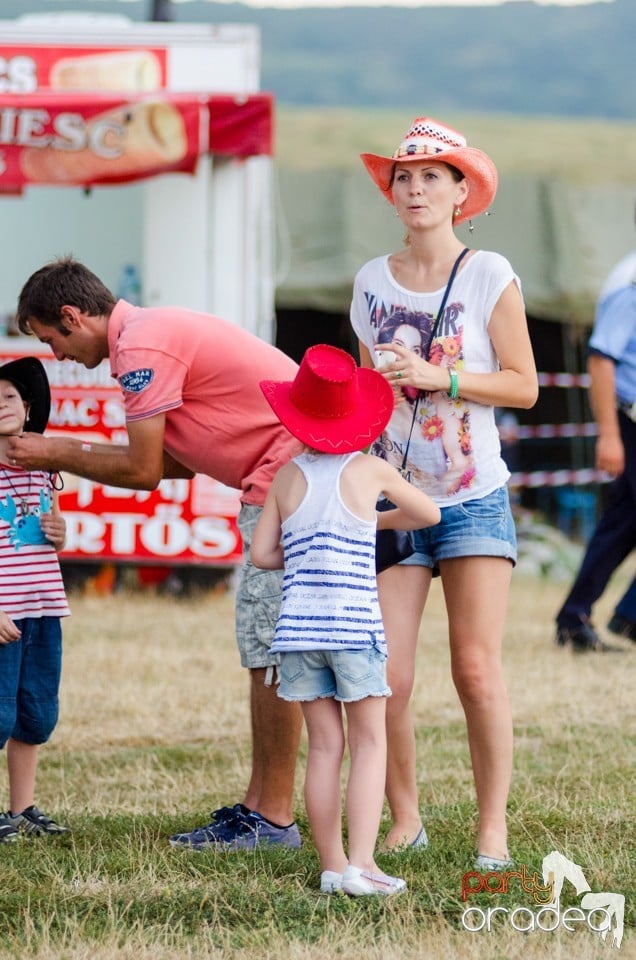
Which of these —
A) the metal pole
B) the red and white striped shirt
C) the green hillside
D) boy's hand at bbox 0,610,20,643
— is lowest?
boy's hand at bbox 0,610,20,643

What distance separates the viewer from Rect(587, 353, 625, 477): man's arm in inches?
277

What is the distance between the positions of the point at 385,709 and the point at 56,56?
6.18 m

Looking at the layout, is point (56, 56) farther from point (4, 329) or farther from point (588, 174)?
point (588, 174)

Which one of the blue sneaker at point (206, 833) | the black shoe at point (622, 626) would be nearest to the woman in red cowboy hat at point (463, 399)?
the blue sneaker at point (206, 833)

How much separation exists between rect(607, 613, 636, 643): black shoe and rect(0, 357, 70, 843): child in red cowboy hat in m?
3.94

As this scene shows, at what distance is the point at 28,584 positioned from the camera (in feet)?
14.3

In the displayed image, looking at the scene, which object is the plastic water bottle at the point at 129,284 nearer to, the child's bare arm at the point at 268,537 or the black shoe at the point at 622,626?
the black shoe at the point at 622,626

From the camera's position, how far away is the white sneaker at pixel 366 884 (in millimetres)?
3561

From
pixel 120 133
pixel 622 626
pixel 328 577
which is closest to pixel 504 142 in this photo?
pixel 120 133

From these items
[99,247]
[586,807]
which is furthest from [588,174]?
[586,807]

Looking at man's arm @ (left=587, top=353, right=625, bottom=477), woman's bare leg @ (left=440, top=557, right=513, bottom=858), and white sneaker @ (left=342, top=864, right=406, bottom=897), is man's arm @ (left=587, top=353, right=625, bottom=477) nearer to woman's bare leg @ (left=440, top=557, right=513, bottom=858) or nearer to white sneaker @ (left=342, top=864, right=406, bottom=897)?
woman's bare leg @ (left=440, top=557, right=513, bottom=858)

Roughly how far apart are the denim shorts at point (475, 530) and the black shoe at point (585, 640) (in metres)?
3.73

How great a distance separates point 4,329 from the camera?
962 centimetres

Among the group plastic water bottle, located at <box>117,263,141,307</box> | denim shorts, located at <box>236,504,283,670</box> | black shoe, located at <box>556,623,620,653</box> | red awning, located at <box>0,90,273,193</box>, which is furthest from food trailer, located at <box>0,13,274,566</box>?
denim shorts, located at <box>236,504,283,670</box>
